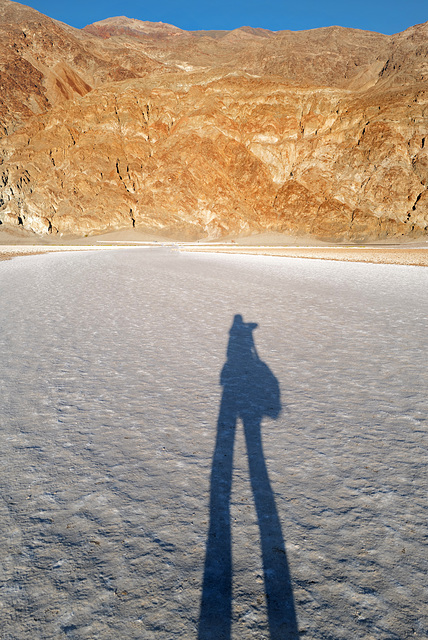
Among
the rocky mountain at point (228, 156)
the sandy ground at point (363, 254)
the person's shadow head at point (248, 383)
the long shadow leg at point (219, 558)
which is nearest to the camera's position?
the long shadow leg at point (219, 558)

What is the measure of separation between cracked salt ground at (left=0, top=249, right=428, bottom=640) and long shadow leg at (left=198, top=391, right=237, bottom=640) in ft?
0.03

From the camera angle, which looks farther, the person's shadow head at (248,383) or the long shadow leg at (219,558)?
the person's shadow head at (248,383)

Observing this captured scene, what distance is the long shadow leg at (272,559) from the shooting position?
65.6 inches

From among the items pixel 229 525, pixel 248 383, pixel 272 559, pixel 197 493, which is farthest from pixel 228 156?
pixel 272 559

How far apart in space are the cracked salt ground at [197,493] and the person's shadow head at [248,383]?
4.3 inches

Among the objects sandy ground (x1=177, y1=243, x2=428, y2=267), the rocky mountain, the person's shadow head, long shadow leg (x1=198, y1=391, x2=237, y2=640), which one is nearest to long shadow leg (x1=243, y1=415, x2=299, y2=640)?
long shadow leg (x1=198, y1=391, x2=237, y2=640)

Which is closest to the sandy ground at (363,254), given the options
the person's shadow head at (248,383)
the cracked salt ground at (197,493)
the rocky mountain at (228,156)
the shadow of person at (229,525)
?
the person's shadow head at (248,383)

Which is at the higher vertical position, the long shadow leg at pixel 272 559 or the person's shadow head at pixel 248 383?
the person's shadow head at pixel 248 383

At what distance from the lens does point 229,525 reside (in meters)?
2.20

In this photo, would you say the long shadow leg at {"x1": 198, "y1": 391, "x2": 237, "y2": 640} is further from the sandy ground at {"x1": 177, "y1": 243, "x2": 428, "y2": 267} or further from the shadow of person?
the sandy ground at {"x1": 177, "y1": 243, "x2": 428, "y2": 267}

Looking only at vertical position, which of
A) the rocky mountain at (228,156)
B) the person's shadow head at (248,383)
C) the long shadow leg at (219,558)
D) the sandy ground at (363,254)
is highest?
the rocky mountain at (228,156)

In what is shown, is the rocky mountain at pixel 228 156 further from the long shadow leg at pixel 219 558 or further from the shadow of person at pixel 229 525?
the long shadow leg at pixel 219 558

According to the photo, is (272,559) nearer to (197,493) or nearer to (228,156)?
(197,493)

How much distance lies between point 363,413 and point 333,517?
1508 mm
